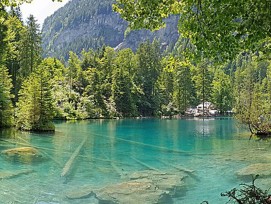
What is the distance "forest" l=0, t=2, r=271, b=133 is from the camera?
40031 mm

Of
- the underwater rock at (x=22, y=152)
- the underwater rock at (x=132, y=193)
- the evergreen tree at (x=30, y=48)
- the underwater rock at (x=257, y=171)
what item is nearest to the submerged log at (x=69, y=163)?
the underwater rock at (x=22, y=152)

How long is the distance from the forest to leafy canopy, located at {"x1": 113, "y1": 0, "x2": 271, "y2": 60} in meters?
29.2

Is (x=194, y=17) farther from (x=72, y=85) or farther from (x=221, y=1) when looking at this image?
(x=72, y=85)

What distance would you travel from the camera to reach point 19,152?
936 inches

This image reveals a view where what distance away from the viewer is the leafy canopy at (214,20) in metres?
5.53

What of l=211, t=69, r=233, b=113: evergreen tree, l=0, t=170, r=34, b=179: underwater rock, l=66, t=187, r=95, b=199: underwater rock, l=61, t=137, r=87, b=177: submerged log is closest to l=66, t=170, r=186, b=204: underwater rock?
l=66, t=187, r=95, b=199: underwater rock

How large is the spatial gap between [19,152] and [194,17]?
66.1 feet

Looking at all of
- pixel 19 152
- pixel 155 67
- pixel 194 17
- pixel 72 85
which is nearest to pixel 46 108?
pixel 19 152

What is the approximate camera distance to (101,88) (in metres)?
85.8

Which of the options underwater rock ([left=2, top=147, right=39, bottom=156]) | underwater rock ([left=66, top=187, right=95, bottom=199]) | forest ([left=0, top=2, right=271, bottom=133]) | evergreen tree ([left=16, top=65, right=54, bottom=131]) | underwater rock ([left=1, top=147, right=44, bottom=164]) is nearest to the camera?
underwater rock ([left=66, top=187, right=95, bottom=199])

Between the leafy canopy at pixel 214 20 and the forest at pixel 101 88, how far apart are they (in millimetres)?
29236

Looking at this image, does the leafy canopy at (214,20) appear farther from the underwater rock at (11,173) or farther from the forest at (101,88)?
the forest at (101,88)

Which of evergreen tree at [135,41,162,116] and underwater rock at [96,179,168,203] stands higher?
evergreen tree at [135,41,162,116]

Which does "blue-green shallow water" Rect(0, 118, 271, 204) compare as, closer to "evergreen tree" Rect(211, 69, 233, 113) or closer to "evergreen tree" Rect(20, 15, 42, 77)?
"evergreen tree" Rect(20, 15, 42, 77)
